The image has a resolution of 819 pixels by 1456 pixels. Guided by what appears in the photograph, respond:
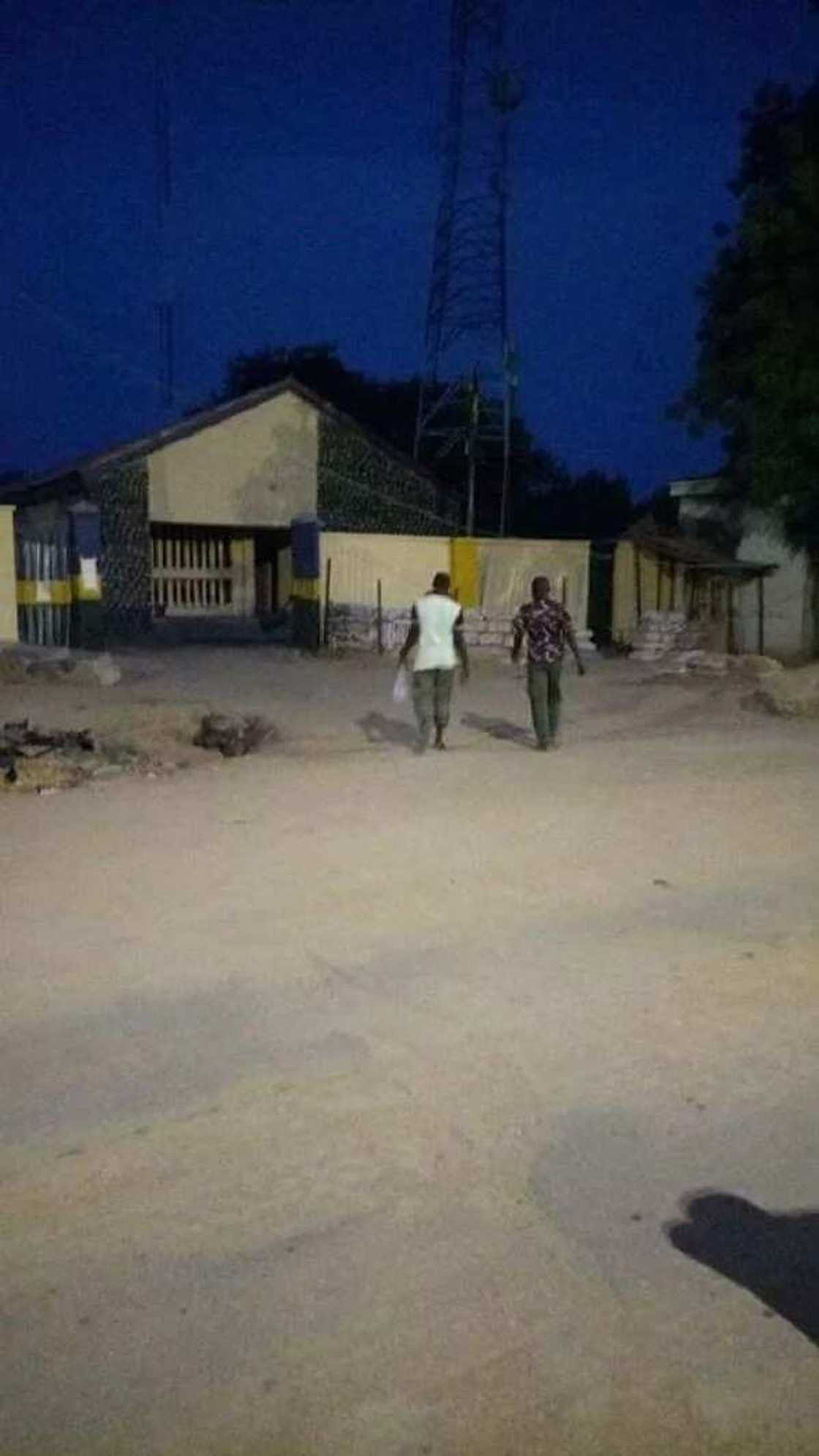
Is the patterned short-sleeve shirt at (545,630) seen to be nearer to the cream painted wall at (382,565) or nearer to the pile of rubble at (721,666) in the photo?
the pile of rubble at (721,666)

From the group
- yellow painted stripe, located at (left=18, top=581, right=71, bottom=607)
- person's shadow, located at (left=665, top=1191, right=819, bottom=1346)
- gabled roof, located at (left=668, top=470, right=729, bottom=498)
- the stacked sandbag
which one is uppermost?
gabled roof, located at (left=668, top=470, right=729, bottom=498)

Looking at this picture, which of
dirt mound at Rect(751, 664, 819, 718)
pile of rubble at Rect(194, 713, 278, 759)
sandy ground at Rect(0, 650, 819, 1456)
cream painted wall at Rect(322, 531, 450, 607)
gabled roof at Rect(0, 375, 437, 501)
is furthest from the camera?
gabled roof at Rect(0, 375, 437, 501)

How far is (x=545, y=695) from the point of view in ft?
34.1

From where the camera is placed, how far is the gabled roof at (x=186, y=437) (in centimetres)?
2173

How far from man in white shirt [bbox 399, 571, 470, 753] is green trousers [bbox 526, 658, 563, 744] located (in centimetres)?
61

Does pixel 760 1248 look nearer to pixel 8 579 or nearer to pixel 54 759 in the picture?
pixel 54 759

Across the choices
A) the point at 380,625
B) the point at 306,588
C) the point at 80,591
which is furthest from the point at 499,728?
the point at 80,591

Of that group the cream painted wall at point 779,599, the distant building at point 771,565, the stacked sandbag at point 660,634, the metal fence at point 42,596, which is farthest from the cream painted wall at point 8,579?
the cream painted wall at point 779,599

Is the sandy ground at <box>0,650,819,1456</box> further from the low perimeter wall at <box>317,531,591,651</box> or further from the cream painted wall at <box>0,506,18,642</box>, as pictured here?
the cream painted wall at <box>0,506,18,642</box>

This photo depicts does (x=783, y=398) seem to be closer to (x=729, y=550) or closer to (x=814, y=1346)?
(x=729, y=550)

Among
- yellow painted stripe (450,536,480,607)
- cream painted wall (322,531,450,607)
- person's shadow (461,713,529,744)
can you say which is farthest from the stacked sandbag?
person's shadow (461,713,529,744)

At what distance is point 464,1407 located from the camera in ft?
8.05

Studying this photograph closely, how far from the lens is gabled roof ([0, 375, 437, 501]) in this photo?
2173 cm

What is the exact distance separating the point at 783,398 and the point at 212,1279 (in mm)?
16148
